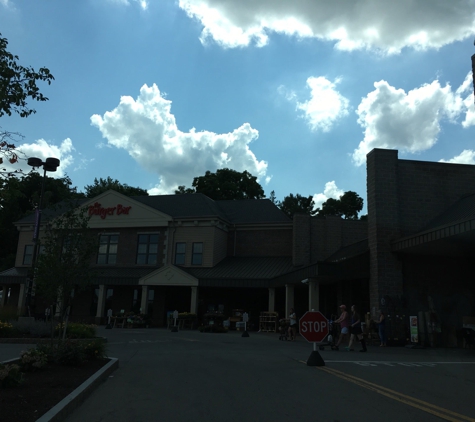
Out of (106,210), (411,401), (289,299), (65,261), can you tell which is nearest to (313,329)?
(411,401)

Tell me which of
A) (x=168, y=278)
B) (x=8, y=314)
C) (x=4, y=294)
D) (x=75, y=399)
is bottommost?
(x=75, y=399)

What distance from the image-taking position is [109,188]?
65.1 m

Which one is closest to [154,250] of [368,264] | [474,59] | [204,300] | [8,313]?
[204,300]

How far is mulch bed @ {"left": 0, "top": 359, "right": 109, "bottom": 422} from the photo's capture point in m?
5.85

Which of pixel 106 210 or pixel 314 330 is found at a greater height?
pixel 106 210

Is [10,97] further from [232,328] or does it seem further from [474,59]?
[232,328]

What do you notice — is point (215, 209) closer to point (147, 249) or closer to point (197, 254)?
point (197, 254)

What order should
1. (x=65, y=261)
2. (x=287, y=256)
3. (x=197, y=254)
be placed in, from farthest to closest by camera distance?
(x=197, y=254), (x=287, y=256), (x=65, y=261)

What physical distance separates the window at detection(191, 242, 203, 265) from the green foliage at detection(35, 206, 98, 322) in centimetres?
2179

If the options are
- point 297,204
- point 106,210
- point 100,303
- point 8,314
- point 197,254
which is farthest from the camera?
point 297,204

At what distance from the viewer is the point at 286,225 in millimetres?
33906

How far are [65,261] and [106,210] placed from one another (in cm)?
2521

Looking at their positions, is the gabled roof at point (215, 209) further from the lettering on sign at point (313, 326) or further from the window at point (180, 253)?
the lettering on sign at point (313, 326)

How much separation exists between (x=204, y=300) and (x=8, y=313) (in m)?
14.5
